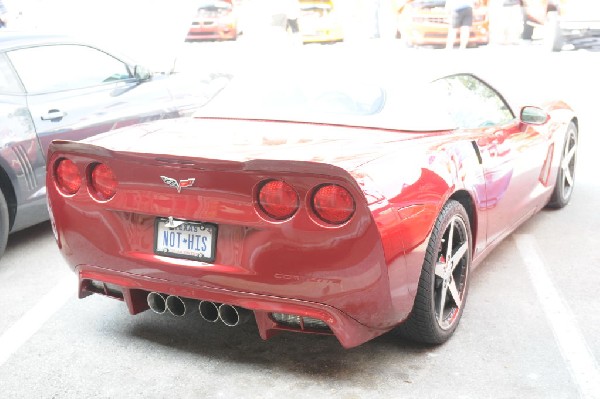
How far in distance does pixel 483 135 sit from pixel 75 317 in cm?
237

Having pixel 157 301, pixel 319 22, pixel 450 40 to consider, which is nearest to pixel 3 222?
pixel 157 301

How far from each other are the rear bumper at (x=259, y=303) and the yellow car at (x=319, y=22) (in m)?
12.3

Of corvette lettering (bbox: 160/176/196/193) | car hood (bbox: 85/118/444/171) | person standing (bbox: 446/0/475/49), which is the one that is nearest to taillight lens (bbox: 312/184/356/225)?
car hood (bbox: 85/118/444/171)

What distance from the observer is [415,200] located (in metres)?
3.14

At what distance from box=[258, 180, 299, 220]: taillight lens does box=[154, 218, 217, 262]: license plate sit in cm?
25

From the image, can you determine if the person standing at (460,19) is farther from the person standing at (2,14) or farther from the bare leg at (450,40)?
the person standing at (2,14)

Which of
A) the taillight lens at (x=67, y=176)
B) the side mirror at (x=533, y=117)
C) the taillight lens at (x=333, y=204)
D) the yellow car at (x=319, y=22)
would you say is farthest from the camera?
the yellow car at (x=319, y=22)

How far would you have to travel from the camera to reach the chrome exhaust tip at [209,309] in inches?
127

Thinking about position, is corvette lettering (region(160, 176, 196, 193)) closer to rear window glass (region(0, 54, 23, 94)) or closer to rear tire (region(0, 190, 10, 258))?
rear tire (region(0, 190, 10, 258))

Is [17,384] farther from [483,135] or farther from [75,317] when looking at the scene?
[483,135]

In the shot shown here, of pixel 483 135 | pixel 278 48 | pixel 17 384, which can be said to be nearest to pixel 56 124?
pixel 17 384

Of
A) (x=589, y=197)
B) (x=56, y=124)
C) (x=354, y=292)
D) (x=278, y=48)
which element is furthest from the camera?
(x=278, y=48)

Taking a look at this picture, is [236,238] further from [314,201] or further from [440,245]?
[440,245]

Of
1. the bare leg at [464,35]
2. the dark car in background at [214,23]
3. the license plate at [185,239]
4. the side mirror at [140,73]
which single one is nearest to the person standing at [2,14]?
the dark car in background at [214,23]
